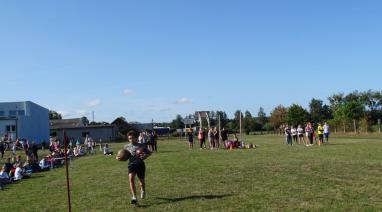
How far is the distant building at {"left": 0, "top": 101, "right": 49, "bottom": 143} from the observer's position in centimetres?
6925

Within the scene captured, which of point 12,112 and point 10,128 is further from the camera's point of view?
point 12,112

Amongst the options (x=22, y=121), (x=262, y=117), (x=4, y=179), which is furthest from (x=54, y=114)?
(x=4, y=179)

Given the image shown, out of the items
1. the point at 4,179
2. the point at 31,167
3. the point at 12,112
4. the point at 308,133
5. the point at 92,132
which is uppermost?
the point at 12,112

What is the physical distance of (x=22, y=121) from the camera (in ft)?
235

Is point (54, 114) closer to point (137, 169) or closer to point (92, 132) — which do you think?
point (92, 132)

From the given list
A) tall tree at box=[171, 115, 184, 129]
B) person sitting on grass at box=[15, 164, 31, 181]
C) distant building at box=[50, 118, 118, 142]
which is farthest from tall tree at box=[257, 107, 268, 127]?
person sitting on grass at box=[15, 164, 31, 181]

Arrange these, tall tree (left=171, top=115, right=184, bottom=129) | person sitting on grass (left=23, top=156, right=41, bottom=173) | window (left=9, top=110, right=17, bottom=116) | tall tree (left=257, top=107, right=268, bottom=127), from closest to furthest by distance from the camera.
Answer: person sitting on grass (left=23, top=156, right=41, bottom=173), window (left=9, top=110, right=17, bottom=116), tall tree (left=257, top=107, right=268, bottom=127), tall tree (left=171, top=115, right=184, bottom=129)

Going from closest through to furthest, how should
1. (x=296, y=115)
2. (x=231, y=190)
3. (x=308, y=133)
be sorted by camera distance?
(x=231, y=190) → (x=308, y=133) → (x=296, y=115)

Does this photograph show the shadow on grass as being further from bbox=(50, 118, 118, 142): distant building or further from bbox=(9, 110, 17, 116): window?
bbox=(50, 118, 118, 142): distant building

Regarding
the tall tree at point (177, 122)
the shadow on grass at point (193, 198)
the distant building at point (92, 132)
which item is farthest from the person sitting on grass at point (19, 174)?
the tall tree at point (177, 122)

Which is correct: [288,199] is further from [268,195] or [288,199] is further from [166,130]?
[166,130]

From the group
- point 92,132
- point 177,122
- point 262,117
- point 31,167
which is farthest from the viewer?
point 177,122

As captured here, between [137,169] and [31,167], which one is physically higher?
[137,169]

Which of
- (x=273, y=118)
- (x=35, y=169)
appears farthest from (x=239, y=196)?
(x=273, y=118)
